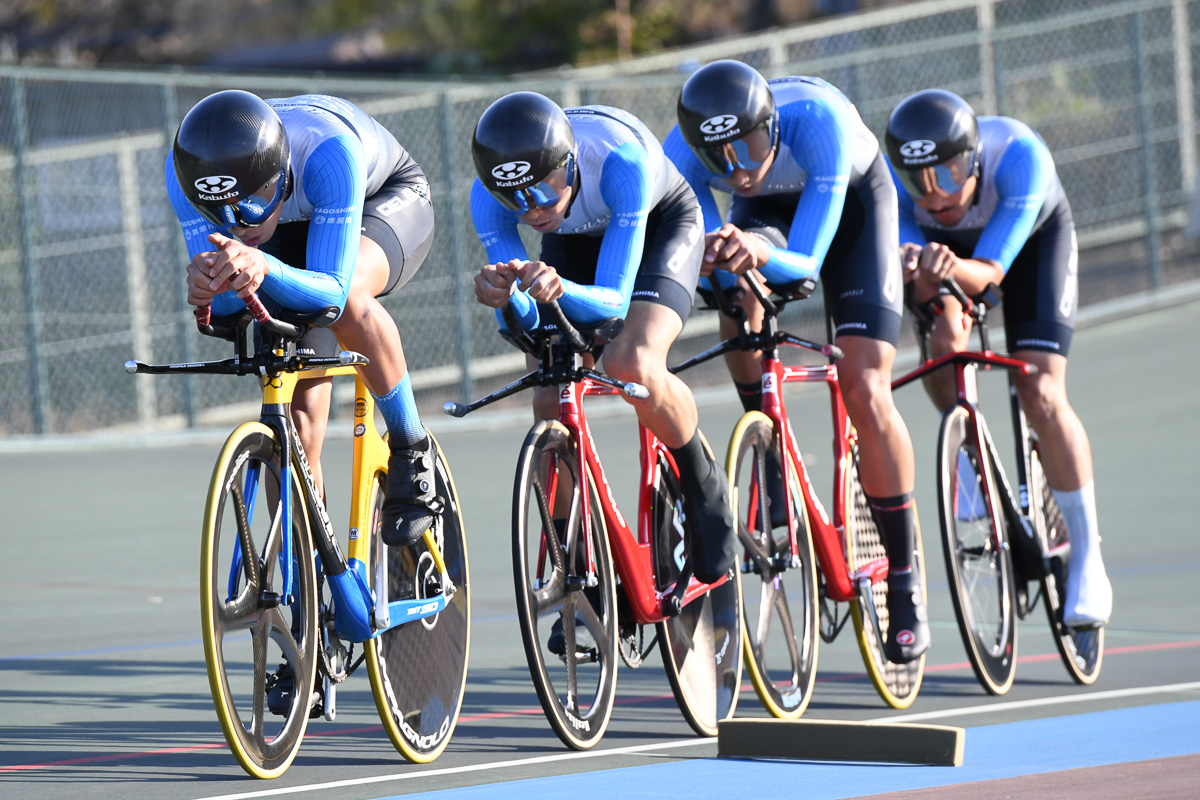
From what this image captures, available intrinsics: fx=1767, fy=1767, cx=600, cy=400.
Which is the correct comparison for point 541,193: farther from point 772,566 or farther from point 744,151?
point 772,566

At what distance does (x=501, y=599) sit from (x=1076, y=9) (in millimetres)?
11005

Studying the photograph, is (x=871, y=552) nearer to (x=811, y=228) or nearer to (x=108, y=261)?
(x=811, y=228)

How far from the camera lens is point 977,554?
6035 millimetres

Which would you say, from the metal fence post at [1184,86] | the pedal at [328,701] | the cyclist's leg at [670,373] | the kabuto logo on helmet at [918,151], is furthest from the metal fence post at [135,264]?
the metal fence post at [1184,86]

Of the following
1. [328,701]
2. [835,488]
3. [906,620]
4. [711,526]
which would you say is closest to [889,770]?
[711,526]

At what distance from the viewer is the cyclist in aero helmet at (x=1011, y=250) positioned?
5.88 m

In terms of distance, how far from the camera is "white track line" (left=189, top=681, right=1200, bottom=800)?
4312 millimetres

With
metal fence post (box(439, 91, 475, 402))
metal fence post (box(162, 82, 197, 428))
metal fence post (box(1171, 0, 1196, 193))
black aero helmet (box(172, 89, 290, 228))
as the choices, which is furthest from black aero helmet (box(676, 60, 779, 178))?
metal fence post (box(1171, 0, 1196, 193))

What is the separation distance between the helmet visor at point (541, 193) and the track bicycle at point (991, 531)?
1647 mm

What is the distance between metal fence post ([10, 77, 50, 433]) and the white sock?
695cm

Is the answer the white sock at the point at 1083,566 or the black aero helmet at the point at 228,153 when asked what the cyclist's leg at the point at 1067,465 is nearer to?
the white sock at the point at 1083,566

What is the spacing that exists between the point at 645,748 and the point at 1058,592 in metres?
1.97

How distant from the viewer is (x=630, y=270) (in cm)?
483

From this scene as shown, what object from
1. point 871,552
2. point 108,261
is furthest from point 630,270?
point 108,261
